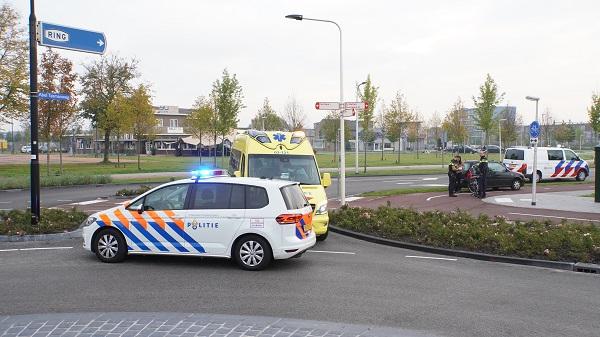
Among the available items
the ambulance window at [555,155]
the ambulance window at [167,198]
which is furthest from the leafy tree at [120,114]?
the ambulance window at [167,198]

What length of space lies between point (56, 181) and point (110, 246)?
1952 centimetres

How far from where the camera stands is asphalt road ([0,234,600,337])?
20.1 ft

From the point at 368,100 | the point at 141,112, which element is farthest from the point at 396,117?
the point at 141,112

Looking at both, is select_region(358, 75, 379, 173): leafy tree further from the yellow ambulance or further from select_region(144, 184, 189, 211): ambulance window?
select_region(144, 184, 189, 211): ambulance window

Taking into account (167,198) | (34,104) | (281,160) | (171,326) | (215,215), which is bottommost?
(171,326)

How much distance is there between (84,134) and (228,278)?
9537 cm

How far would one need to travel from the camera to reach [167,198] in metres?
8.97

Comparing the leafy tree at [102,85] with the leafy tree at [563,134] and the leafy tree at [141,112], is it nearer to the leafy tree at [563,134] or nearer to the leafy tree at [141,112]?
the leafy tree at [141,112]

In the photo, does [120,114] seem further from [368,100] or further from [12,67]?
[368,100]

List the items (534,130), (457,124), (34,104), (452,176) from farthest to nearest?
(457,124)
(452,176)
(534,130)
(34,104)

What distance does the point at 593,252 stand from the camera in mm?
9531

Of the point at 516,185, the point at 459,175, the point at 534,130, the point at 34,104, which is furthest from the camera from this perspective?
the point at 516,185

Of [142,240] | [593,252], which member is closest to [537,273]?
[593,252]

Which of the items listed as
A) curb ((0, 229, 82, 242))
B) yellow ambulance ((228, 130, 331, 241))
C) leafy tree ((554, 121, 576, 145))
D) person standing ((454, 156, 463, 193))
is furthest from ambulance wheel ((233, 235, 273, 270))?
leafy tree ((554, 121, 576, 145))
